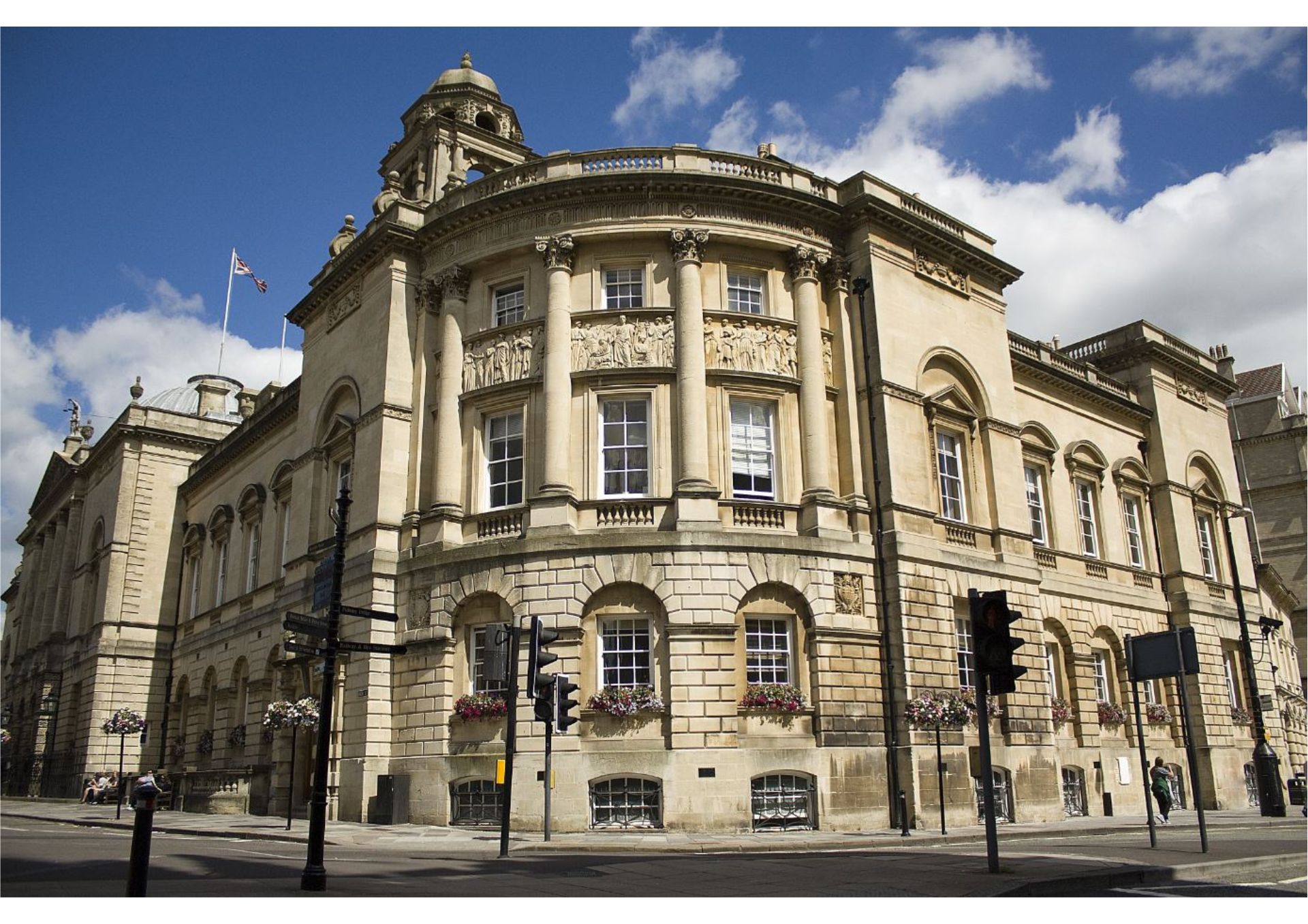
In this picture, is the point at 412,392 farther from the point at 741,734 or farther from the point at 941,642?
the point at 941,642

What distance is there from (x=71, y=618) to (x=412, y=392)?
33208 millimetres

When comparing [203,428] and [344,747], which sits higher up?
[203,428]

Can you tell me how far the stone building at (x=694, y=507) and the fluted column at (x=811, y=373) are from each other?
0.24 feet

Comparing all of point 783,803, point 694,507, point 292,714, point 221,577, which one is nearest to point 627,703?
point 783,803

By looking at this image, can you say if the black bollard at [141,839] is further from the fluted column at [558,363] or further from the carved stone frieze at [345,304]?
the carved stone frieze at [345,304]

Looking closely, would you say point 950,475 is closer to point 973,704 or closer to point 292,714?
point 973,704

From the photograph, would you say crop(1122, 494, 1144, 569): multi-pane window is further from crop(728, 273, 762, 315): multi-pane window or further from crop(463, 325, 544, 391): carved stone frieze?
crop(463, 325, 544, 391): carved stone frieze

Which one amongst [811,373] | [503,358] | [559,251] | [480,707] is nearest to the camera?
[480,707]

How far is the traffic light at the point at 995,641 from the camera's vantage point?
1228 centimetres

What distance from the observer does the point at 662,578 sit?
25000mm

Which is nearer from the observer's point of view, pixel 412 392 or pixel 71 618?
pixel 412 392

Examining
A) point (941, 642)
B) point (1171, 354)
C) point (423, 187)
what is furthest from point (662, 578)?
point (1171, 354)

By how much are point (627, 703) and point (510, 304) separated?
1136 centimetres

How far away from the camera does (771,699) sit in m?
24.7
